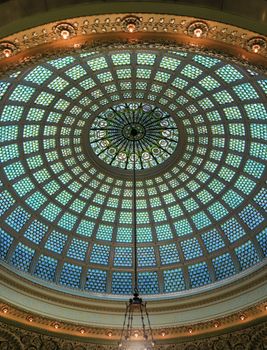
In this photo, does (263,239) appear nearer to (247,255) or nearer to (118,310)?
(247,255)

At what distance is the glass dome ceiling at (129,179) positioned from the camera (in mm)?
18984

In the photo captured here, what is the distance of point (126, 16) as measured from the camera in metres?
8.77

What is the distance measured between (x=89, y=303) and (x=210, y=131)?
9.81 m

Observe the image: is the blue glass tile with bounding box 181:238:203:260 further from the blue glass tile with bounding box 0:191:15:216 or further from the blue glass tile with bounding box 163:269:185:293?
the blue glass tile with bounding box 0:191:15:216

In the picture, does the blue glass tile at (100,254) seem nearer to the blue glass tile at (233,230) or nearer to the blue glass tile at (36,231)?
the blue glass tile at (36,231)

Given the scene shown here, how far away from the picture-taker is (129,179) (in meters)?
22.9

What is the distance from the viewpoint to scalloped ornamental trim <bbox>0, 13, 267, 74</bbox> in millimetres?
8773

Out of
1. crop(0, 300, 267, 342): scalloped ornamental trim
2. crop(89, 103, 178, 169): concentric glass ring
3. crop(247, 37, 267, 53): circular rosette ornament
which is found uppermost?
crop(89, 103, 178, 169): concentric glass ring

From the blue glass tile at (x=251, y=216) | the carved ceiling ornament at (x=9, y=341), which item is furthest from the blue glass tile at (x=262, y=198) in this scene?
the carved ceiling ornament at (x=9, y=341)

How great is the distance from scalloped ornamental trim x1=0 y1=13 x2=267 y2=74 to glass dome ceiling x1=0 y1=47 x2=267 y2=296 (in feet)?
28.4

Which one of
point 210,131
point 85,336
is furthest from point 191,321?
point 210,131

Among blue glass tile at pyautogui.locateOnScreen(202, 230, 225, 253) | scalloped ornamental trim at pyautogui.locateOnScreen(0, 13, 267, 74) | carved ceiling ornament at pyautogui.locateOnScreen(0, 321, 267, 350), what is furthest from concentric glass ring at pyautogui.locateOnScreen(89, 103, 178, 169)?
scalloped ornamental trim at pyautogui.locateOnScreen(0, 13, 267, 74)

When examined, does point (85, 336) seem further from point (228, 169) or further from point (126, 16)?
point (126, 16)

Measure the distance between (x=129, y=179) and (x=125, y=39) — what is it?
45.3 feet
